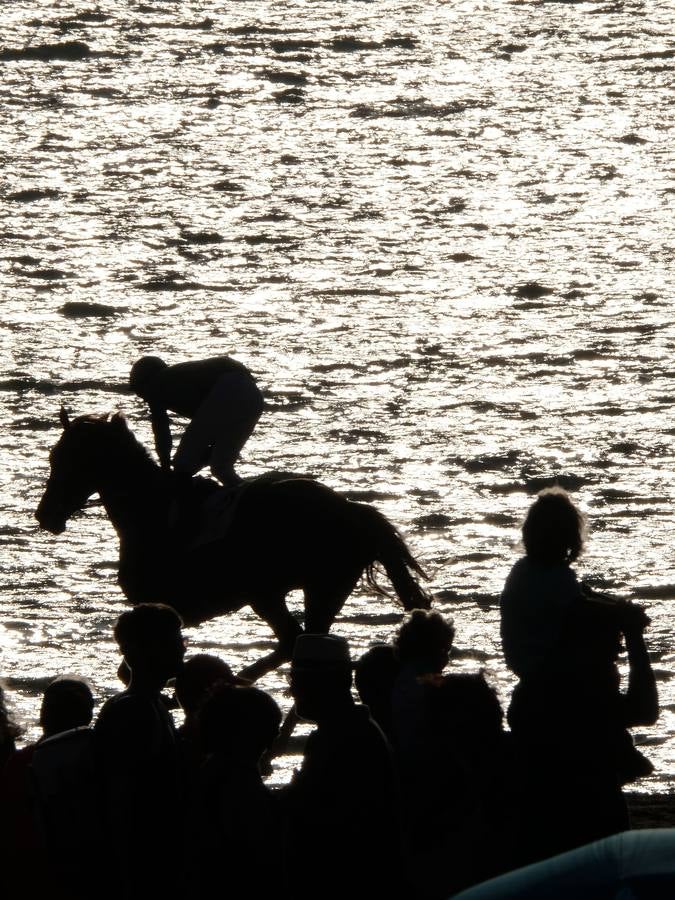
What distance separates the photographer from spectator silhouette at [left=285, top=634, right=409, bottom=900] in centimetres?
582

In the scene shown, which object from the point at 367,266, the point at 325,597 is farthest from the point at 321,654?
the point at 367,266

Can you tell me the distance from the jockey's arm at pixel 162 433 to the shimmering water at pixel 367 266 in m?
1.69

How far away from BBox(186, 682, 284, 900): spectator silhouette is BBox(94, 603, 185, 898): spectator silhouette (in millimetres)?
172

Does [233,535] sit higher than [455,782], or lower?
higher

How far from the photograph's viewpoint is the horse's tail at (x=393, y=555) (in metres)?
10.4

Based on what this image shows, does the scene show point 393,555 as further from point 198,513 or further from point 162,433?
point 162,433

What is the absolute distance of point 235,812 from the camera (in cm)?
563

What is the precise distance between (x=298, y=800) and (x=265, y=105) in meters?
24.4

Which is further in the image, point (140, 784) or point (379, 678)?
point (379, 678)

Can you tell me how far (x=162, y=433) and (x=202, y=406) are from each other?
0.24 metres

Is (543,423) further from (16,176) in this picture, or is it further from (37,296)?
(16,176)

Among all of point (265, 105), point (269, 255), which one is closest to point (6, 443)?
point (269, 255)

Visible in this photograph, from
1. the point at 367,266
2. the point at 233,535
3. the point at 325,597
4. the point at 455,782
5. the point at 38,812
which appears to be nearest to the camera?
the point at 38,812

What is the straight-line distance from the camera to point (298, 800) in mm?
5844
